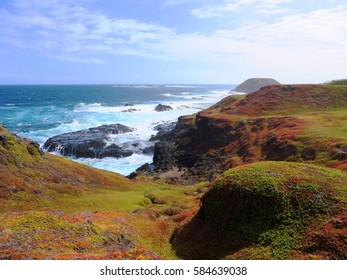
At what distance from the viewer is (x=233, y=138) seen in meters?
69.2

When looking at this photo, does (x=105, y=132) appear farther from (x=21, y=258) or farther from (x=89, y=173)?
(x=21, y=258)

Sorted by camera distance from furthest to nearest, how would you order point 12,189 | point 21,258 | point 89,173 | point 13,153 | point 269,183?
point 89,173 → point 13,153 → point 12,189 → point 269,183 → point 21,258

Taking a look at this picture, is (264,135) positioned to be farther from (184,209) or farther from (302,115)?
(184,209)

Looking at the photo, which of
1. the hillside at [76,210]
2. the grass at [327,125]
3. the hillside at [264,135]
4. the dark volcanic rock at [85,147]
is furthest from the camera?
the dark volcanic rock at [85,147]

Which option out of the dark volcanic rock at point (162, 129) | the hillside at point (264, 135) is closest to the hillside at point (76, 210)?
the hillside at point (264, 135)

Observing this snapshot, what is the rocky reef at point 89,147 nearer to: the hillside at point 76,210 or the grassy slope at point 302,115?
the grassy slope at point 302,115

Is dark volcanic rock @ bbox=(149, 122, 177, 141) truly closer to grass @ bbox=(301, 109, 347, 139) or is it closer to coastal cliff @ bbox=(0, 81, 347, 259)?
coastal cliff @ bbox=(0, 81, 347, 259)

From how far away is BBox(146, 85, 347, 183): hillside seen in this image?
159 feet

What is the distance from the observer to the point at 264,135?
62.0 m

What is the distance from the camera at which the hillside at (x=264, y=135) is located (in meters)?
48.5

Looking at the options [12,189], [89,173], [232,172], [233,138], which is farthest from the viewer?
[233,138]

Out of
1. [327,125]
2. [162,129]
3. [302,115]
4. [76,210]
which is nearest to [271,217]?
[76,210]

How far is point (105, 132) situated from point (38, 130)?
25.3 meters

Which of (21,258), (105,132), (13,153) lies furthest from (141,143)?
(21,258)
